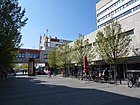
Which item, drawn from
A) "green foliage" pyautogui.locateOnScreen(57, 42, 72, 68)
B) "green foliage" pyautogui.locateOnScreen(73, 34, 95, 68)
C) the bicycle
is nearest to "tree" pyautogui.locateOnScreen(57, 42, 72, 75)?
"green foliage" pyautogui.locateOnScreen(57, 42, 72, 68)

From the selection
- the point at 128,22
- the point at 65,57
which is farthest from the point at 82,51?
the point at 128,22

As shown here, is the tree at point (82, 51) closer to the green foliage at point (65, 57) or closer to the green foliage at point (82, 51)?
the green foliage at point (82, 51)

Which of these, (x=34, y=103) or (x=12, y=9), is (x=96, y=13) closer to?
(x=12, y=9)

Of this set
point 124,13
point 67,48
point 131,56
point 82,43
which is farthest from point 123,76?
point 124,13

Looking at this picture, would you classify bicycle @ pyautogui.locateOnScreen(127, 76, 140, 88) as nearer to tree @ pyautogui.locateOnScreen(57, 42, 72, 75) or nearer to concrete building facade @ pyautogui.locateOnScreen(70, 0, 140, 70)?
concrete building facade @ pyautogui.locateOnScreen(70, 0, 140, 70)

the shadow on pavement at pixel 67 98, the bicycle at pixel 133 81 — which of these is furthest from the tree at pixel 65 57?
the shadow on pavement at pixel 67 98

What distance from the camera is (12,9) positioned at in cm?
1579

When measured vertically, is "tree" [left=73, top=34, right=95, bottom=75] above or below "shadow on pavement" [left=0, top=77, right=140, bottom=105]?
above

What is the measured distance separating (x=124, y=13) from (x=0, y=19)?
53.0 m

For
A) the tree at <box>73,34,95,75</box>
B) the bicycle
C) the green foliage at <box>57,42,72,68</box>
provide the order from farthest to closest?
the green foliage at <box>57,42,72,68</box>
the tree at <box>73,34,95,75</box>
the bicycle

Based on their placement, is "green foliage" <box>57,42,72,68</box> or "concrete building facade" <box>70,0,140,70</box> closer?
"concrete building facade" <box>70,0,140,70</box>

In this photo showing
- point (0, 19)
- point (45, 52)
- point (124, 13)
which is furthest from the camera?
point (45, 52)

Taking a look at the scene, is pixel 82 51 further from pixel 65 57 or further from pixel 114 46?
pixel 114 46

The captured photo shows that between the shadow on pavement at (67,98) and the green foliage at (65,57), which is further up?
the green foliage at (65,57)
